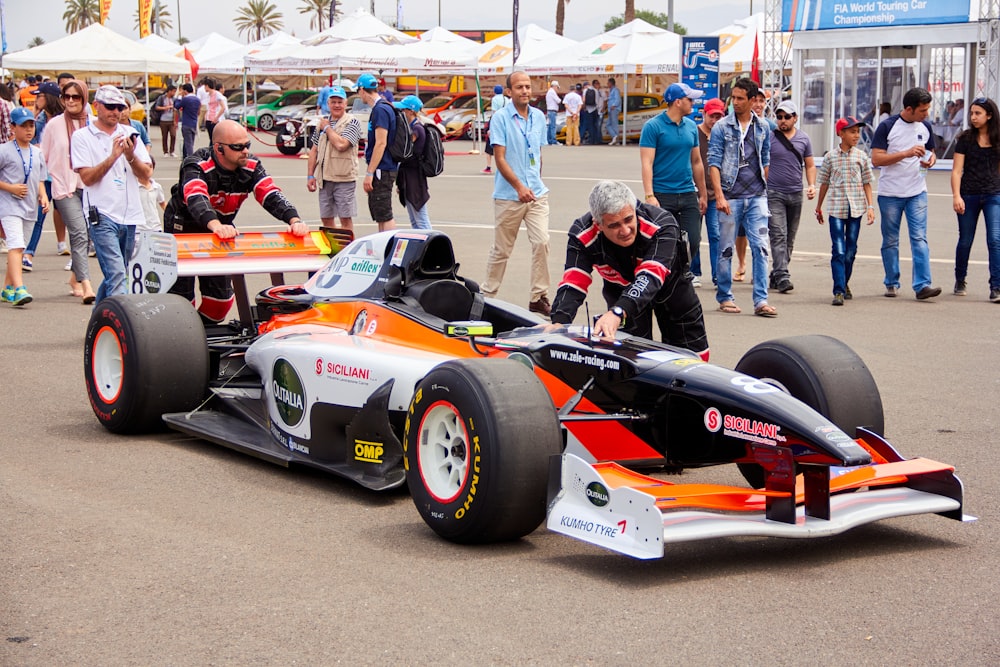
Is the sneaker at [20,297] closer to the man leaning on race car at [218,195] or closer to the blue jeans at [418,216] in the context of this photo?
the man leaning on race car at [218,195]

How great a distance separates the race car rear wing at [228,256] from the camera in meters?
7.80

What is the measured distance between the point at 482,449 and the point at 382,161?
27.6 ft

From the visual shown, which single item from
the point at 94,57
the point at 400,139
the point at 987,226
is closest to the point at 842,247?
the point at 987,226

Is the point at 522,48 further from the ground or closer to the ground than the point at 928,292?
further from the ground

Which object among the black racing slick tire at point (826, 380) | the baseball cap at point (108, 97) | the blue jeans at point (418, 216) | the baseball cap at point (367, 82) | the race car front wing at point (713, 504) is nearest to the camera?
the race car front wing at point (713, 504)

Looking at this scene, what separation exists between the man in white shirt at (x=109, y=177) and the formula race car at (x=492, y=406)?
2410 mm

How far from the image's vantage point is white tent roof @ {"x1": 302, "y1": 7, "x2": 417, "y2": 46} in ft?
128

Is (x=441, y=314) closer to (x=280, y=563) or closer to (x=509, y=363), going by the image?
(x=509, y=363)

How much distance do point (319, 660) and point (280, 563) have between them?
3.42 feet

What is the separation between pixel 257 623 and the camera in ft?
14.1

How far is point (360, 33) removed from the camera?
1538 inches

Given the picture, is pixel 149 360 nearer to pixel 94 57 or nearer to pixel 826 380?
pixel 826 380

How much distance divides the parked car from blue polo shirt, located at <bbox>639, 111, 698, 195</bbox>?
34073 millimetres

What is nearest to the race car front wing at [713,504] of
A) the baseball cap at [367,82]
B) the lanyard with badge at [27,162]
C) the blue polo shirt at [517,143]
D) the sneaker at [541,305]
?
the sneaker at [541,305]
